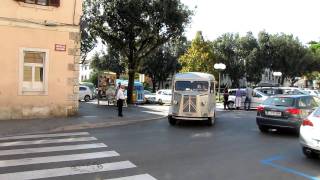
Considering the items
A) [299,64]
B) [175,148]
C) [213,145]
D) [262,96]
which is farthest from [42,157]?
[299,64]

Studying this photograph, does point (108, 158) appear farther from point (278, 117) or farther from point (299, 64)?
point (299, 64)

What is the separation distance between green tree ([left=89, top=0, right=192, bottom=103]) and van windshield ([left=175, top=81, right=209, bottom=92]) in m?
11.5

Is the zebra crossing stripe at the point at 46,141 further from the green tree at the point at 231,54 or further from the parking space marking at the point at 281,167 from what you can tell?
the green tree at the point at 231,54

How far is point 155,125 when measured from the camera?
58.7ft

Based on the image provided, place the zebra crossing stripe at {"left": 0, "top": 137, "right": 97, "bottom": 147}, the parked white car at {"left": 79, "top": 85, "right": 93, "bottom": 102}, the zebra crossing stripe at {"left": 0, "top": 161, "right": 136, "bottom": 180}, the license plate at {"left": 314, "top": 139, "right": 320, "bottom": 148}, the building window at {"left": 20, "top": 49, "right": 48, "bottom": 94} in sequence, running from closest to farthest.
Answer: the zebra crossing stripe at {"left": 0, "top": 161, "right": 136, "bottom": 180} < the license plate at {"left": 314, "top": 139, "right": 320, "bottom": 148} < the zebra crossing stripe at {"left": 0, "top": 137, "right": 97, "bottom": 147} < the building window at {"left": 20, "top": 49, "right": 48, "bottom": 94} < the parked white car at {"left": 79, "top": 85, "right": 93, "bottom": 102}

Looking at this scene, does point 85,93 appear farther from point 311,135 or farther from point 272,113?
point 311,135

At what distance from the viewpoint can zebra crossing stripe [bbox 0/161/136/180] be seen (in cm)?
803

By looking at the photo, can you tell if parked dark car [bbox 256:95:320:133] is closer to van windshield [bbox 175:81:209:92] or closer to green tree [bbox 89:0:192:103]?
van windshield [bbox 175:81:209:92]

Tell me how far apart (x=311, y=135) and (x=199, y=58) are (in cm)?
3720

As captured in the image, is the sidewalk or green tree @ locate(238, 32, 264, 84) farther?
green tree @ locate(238, 32, 264, 84)

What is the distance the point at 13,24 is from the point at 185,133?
27.1 feet

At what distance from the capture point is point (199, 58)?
154 ft

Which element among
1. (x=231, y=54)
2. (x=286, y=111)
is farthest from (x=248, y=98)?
(x=231, y=54)

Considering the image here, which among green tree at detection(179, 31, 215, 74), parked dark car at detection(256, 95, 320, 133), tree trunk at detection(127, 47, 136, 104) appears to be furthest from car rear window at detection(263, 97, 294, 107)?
green tree at detection(179, 31, 215, 74)
